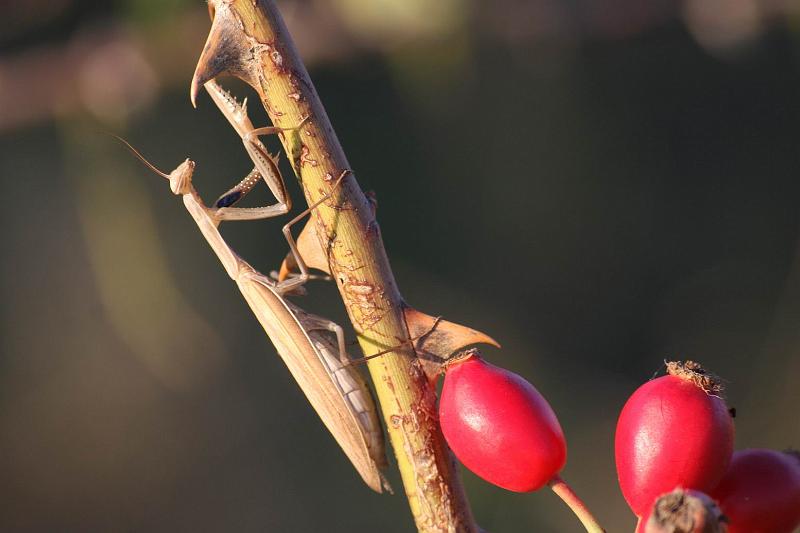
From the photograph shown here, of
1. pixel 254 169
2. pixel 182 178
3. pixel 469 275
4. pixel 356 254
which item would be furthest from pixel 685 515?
pixel 469 275

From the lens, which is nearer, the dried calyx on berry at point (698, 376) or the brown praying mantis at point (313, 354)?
the dried calyx on berry at point (698, 376)

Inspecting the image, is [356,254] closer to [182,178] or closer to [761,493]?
[761,493]

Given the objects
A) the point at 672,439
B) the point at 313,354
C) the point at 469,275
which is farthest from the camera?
the point at 469,275

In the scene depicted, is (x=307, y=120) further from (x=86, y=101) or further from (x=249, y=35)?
(x=86, y=101)

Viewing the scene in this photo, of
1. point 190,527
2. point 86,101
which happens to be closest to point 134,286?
point 86,101

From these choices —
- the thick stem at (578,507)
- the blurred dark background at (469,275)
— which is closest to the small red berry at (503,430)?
the thick stem at (578,507)

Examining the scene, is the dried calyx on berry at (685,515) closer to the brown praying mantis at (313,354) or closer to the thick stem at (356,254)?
the thick stem at (356,254)
